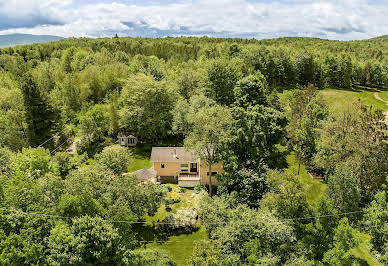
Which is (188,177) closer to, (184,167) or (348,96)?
(184,167)

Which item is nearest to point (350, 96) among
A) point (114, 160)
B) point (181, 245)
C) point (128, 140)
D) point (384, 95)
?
point (384, 95)

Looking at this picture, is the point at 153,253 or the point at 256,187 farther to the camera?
the point at 256,187

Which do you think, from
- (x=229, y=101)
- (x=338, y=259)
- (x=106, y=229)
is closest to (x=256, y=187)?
(x=338, y=259)

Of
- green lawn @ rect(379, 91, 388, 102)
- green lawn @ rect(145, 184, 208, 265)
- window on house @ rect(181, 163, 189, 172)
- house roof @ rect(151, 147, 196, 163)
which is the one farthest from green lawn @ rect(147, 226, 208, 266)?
green lawn @ rect(379, 91, 388, 102)

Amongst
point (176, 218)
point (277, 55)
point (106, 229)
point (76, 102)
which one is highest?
point (277, 55)

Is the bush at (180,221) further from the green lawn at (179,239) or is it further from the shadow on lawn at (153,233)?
the green lawn at (179,239)

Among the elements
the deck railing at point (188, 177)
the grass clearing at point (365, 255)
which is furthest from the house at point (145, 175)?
the grass clearing at point (365, 255)

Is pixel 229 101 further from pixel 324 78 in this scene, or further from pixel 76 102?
pixel 324 78

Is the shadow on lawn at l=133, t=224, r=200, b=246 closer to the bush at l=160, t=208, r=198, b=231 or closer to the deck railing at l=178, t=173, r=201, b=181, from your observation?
the bush at l=160, t=208, r=198, b=231
